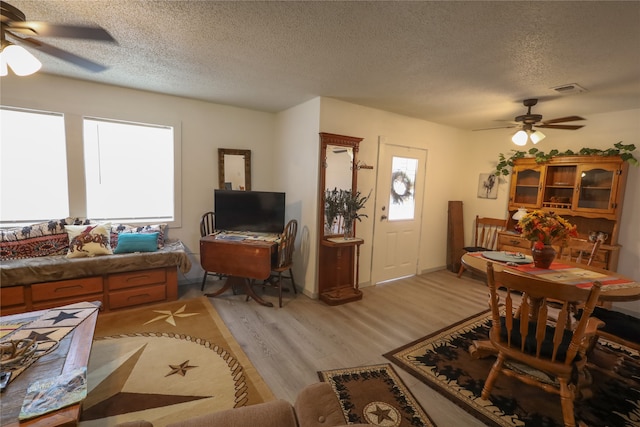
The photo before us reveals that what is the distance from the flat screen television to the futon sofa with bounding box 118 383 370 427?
2601mm

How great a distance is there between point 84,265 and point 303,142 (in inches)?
104

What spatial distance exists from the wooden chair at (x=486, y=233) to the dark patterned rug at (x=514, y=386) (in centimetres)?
192

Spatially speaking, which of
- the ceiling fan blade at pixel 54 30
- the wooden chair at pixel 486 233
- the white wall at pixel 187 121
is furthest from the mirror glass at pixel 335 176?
the wooden chair at pixel 486 233

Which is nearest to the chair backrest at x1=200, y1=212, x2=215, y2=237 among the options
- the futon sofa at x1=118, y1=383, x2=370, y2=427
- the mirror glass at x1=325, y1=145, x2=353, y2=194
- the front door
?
the mirror glass at x1=325, y1=145, x2=353, y2=194

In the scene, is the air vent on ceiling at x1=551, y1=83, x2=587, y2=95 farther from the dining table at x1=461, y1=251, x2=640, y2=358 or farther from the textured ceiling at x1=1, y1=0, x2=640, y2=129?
the dining table at x1=461, y1=251, x2=640, y2=358

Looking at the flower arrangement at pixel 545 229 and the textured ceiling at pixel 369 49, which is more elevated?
the textured ceiling at pixel 369 49

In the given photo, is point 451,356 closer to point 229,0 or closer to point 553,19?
point 553,19

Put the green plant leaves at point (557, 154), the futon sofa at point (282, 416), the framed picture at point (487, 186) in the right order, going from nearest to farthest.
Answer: the futon sofa at point (282, 416), the green plant leaves at point (557, 154), the framed picture at point (487, 186)

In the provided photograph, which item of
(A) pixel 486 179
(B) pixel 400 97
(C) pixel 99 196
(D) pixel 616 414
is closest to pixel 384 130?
(B) pixel 400 97

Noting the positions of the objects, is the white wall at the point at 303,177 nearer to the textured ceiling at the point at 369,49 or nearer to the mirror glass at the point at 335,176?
the mirror glass at the point at 335,176

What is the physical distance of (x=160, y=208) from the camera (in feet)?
12.2

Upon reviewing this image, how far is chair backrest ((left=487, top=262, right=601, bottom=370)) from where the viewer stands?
5.18 feet

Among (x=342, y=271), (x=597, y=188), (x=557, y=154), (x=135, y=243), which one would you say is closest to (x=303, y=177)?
(x=342, y=271)

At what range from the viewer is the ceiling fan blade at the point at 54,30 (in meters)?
1.61
